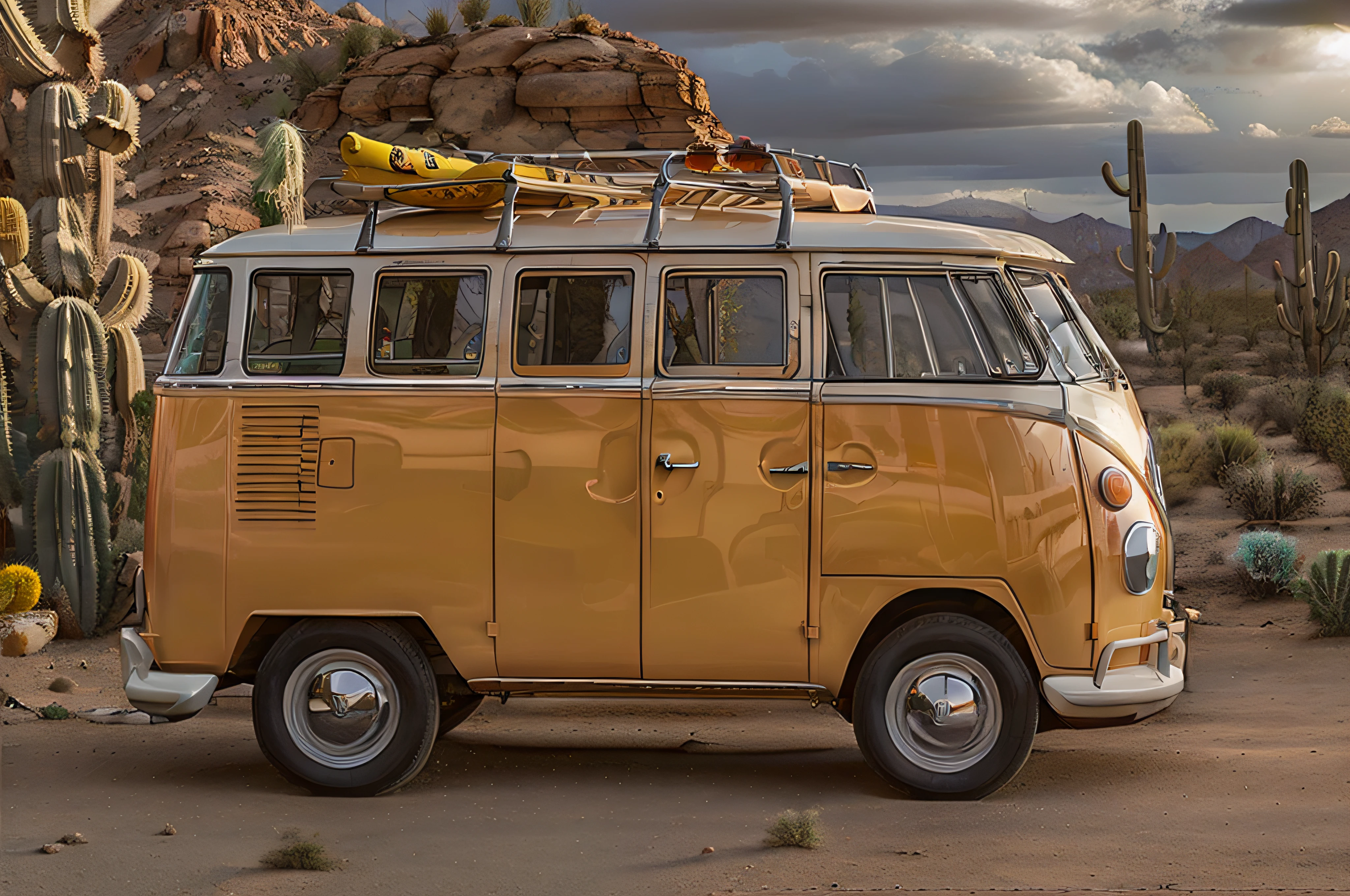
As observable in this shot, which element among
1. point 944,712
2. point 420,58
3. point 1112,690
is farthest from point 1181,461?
point 420,58

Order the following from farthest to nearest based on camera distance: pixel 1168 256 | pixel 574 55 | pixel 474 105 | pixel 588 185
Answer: pixel 474 105
pixel 574 55
pixel 1168 256
pixel 588 185

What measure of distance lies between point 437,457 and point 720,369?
150 cm

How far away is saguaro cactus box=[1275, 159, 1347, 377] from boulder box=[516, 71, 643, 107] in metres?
16.1

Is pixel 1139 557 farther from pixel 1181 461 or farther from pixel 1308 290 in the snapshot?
pixel 1308 290

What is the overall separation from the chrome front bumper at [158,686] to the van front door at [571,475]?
5.28ft

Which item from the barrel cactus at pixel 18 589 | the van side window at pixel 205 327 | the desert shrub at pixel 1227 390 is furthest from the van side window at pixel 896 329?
the desert shrub at pixel 1227 390

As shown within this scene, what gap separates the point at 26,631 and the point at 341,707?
23.4ft

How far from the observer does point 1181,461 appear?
18875mm

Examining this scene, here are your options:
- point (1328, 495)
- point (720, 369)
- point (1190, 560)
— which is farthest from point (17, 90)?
point (1328, 495)

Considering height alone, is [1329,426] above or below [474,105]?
below

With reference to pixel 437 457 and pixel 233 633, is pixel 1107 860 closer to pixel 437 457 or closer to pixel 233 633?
pixel 437 457

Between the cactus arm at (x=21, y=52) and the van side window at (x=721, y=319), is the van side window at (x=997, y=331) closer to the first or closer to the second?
the van side window at (x=721, y=319)

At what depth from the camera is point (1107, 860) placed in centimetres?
567

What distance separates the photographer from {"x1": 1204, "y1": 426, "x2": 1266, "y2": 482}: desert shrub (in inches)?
735
